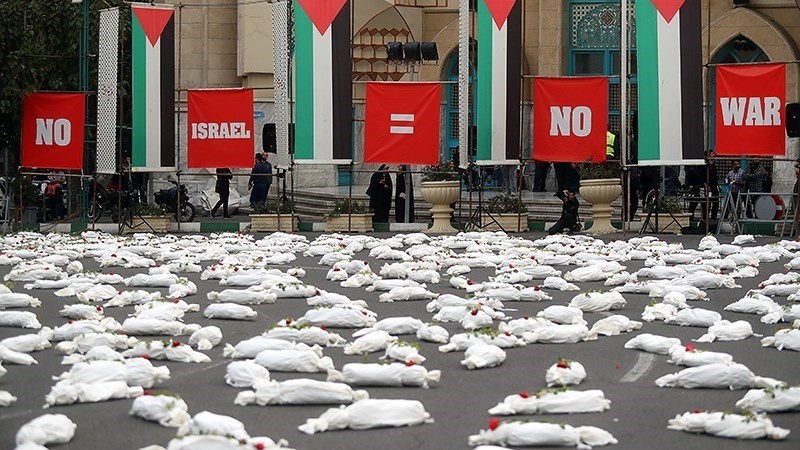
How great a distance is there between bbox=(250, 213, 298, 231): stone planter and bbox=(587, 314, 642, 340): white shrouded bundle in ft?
55.9

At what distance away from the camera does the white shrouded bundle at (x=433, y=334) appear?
492 inches

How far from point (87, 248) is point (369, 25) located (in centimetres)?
1927

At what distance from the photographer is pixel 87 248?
2381 cm

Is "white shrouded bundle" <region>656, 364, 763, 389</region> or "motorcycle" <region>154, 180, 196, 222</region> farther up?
"motorcycle" <region>154, 180, 196, 222</region>

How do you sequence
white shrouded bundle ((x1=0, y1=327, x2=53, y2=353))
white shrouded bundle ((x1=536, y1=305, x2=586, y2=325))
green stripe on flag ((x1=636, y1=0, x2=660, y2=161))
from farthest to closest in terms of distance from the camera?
green stripe on flag ((x1=636, y1=0, x2=660, y2=161)) → white shrouded bundle ((x1=536, y1=305, x2=586, y2=325)) → white shrouded bundle ((x1=0, y1=327, x2=53, y2=353))

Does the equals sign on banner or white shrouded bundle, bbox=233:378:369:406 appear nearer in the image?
white shrouded bundle, bbox=233:378:369:406

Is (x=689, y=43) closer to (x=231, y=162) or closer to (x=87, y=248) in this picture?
(x=231, y=162)

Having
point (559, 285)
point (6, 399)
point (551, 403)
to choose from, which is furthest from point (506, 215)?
point (6, 399)

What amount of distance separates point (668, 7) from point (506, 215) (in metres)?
5.69

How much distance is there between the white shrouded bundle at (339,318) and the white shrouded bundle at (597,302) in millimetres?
2579

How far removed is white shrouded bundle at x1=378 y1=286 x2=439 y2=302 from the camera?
52.6ft

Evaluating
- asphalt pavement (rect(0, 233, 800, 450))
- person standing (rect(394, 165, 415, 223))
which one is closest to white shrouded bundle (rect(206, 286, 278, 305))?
asphalt pavement (rect(0, 233, 800, 450))

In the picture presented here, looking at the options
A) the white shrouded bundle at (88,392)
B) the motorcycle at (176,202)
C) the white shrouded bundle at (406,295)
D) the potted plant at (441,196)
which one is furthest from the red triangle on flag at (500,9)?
the white shrouded bundle at (88,392)

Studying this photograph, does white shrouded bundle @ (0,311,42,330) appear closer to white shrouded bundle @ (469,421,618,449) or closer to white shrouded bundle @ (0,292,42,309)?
white shrouded bundle @ (0,292,42,309)
